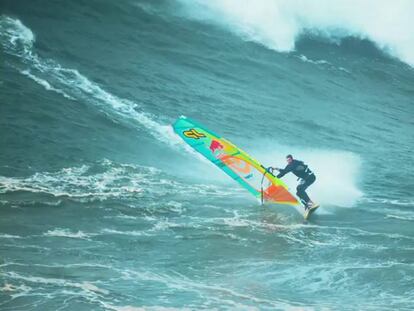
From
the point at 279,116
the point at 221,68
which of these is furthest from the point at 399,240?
the point at 221,68

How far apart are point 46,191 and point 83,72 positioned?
26.0 ft

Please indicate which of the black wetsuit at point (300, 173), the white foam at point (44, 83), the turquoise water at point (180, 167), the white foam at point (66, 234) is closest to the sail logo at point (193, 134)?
the turquoise water at point (180, 167)

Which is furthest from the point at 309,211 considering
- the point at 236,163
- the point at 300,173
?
the point at 236,163

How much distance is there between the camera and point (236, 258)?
11.2 m

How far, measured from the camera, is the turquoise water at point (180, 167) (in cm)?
994

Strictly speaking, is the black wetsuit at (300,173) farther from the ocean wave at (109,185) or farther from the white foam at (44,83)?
the white foam at (44,83)

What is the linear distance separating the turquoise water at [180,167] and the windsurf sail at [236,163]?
1.21ft

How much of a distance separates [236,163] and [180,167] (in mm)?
1586

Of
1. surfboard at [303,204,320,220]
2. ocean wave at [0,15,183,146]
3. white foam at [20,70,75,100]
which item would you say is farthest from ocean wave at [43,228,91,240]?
white foam at [20,70,75,100]

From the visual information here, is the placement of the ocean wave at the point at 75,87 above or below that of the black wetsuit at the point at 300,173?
above

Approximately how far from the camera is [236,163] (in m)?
15.2

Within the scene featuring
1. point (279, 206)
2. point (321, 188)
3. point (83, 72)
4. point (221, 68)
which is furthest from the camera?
point (221, 68)

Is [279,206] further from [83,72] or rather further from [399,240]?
[83,72]

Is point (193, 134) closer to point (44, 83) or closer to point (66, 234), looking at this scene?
point (66, 234)
